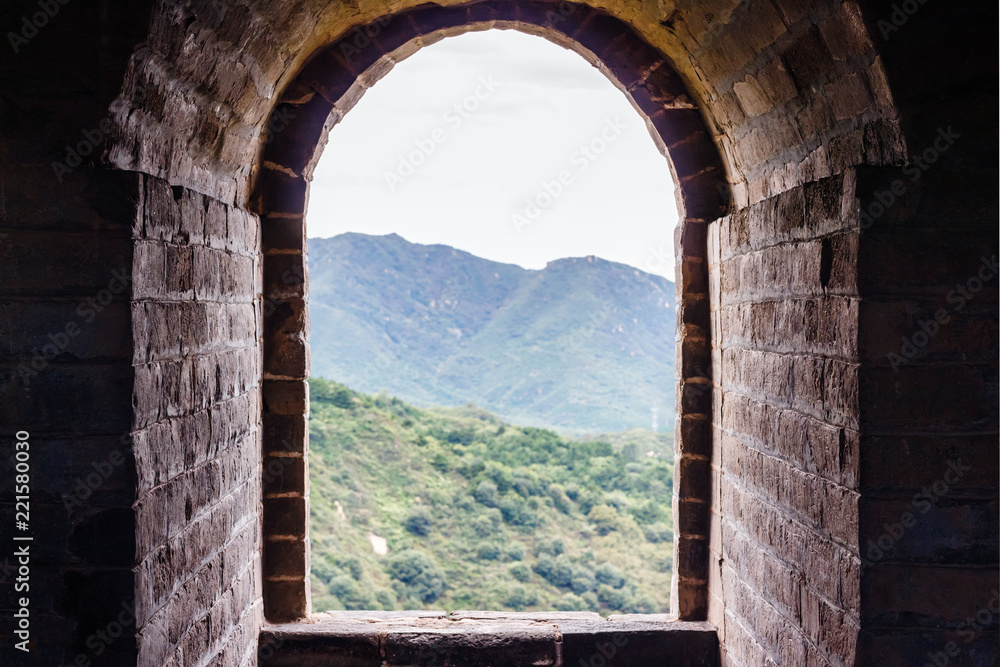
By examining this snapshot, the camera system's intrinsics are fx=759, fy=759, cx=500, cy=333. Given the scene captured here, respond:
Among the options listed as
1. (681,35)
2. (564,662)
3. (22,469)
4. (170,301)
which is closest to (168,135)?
(170,301)

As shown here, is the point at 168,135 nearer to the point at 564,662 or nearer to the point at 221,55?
the point at 221,55

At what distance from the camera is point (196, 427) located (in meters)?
2.37

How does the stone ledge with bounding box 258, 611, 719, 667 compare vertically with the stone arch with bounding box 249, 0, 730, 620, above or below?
below

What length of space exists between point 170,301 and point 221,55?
31.4 inches

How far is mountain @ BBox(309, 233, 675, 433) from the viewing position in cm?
2011
